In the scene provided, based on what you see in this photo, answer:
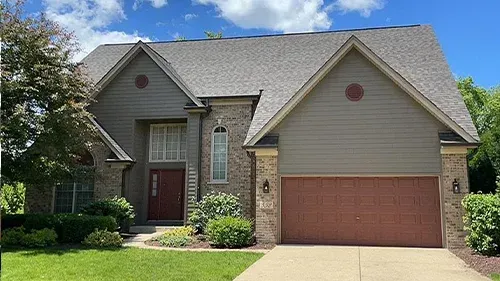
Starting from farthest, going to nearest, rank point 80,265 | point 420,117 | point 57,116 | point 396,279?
point 420,117
point 57,116
point 80,265
point 396,279

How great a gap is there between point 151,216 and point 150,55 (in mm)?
6799

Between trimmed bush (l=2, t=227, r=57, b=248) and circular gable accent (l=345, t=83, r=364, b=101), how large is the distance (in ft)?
34.4

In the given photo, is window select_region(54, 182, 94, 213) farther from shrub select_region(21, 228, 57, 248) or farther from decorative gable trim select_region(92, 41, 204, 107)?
shrub select_region(21, 228, 57, 248)

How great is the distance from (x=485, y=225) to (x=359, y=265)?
4.05 metres

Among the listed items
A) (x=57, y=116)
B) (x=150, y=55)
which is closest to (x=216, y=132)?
(x=150, y=55)

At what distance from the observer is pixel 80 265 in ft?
32.8

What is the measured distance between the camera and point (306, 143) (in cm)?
1498

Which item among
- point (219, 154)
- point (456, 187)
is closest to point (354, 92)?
point (456, 187)

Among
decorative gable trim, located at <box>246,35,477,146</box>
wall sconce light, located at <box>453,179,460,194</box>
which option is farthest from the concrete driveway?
decorative gable trim, located at <box>246,35,477,146</box>

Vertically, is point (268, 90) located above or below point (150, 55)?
below

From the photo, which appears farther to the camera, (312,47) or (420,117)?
(312,47)

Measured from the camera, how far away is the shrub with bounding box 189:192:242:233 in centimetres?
1592

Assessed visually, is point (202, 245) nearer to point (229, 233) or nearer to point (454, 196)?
point (229, 233)

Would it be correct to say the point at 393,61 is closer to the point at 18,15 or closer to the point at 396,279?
the point at 396,279
